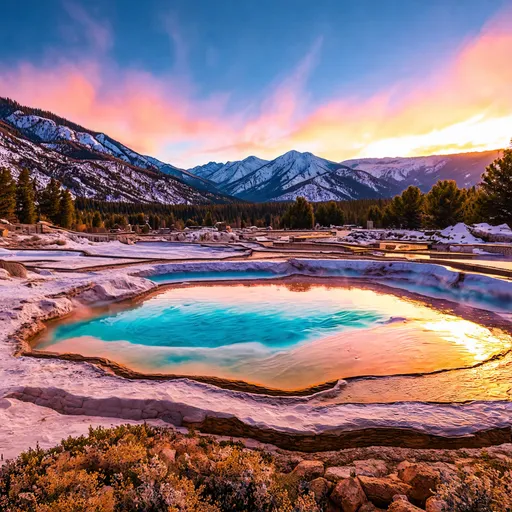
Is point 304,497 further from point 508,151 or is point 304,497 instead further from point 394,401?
point 508,151

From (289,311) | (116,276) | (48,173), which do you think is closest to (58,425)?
(289,311)

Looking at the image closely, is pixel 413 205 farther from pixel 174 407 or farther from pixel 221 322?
pixel 174 407

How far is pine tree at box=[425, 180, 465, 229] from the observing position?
4528 centimetres

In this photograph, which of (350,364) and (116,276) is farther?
(116,276)

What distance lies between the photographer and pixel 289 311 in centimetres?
1612

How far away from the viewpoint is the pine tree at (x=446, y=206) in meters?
45.3

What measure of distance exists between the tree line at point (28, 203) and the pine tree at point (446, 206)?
56.8 metres

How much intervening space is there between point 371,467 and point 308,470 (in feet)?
3.28

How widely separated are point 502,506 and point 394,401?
4002mm

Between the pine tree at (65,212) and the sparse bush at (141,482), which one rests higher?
the pine tree at (65,212)

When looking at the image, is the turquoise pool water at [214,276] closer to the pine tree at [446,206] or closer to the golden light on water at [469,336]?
the golden light on water at [469,336]

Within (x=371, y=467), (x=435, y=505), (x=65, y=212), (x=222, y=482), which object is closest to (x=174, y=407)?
(x=222, y=482)

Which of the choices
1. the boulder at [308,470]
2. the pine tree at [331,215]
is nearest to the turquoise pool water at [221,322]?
the boulder at [308,470]

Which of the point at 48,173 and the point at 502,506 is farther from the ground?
the point at 48,173
